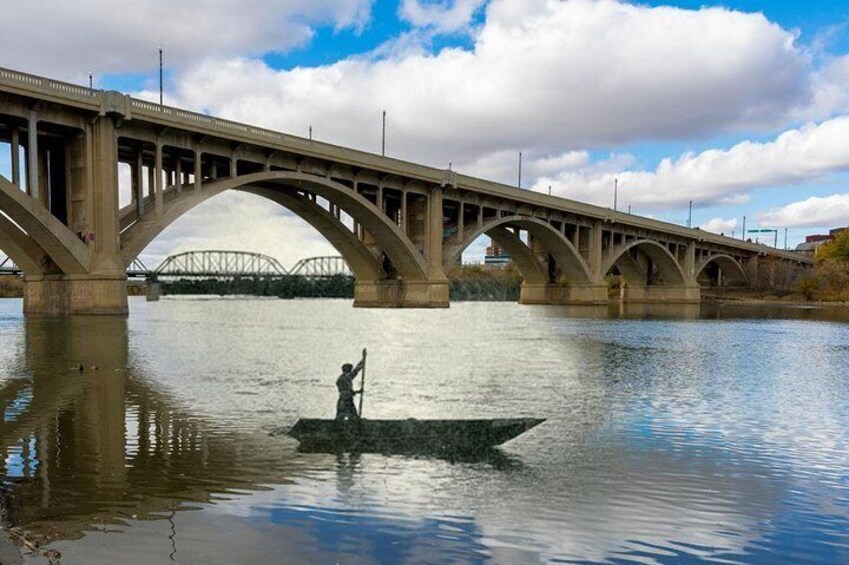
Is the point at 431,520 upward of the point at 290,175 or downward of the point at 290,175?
downward

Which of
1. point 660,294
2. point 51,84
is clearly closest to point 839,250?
point 660,294

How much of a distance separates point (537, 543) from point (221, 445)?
689 centimetres

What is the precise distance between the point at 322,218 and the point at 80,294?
29688 millimetres

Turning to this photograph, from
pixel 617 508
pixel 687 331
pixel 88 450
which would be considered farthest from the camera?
pixel 687 331

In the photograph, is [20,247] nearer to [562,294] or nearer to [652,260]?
[562,294]

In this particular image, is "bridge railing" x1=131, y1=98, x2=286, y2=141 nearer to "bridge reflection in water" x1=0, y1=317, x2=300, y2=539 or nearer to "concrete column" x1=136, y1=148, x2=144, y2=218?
"concrete column" x1=136, y1=148, x2=144, y2=218

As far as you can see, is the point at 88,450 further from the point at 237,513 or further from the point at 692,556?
the point at 692,556

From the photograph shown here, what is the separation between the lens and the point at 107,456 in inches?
477

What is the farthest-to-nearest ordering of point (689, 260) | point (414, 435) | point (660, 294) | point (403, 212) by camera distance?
point (660, 294)
point (689, 260)
point (403, 212)
point (414, 435)

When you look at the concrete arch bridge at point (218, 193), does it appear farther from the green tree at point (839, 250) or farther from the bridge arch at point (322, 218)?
the green tree at point (839, 250)

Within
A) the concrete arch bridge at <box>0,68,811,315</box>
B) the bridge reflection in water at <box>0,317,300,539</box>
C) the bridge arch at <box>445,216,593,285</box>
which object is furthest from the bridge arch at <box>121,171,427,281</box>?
the bridge reflection in water at <box>0,317,300,539</box>

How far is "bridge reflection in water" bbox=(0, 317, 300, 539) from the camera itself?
9.34m

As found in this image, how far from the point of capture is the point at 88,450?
12477 millimetres

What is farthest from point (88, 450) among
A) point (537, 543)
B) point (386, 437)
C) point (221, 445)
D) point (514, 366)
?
point (514, 366)
